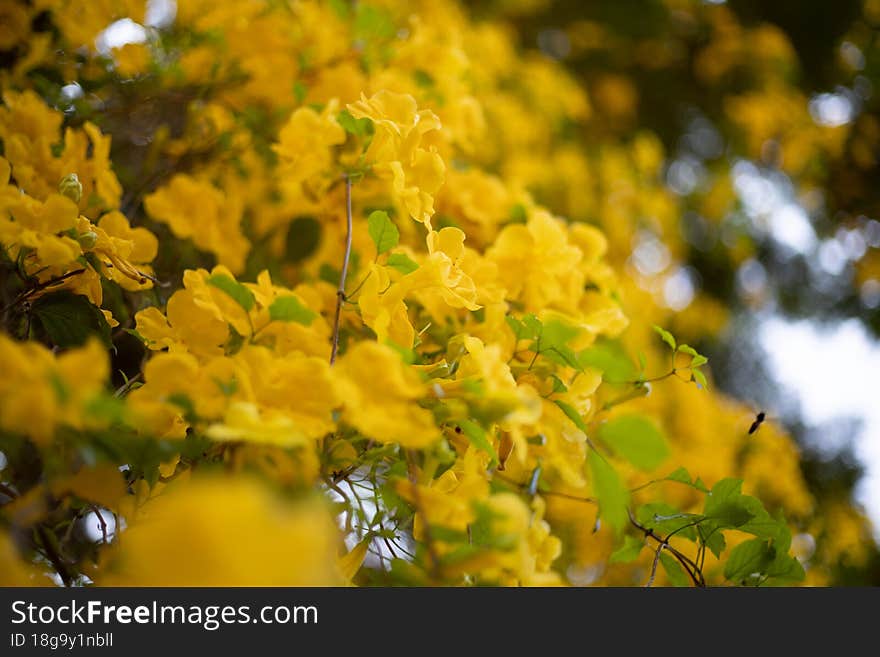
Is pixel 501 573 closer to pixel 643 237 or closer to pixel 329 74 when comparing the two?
pixel 329 74

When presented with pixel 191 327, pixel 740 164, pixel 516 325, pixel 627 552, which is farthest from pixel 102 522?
pixel 740 164

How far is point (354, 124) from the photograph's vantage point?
772 mm

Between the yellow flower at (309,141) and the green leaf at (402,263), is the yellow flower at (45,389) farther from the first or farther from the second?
the yellow flower at (309,141)

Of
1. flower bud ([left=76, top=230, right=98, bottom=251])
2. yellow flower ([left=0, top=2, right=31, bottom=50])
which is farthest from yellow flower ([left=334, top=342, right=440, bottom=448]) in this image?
yellow flower ([left=0, top=2, right=31, bottom=50])

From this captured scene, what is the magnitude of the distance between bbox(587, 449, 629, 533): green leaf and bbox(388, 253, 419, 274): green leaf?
27 cm

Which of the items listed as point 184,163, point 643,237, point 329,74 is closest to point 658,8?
point 643,237

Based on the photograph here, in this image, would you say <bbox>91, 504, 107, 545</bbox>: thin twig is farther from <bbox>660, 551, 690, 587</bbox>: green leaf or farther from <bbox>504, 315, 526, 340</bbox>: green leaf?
<bbox>660, 551, 690, 587</bbox>: green leaf

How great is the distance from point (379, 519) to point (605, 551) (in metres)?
1.24

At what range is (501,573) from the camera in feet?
2.14

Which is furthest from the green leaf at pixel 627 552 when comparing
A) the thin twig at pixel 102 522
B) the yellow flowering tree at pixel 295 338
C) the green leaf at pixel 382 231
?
the thin twig at pixel 102 522

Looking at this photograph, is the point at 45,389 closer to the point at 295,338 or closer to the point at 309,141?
the point at 295,338

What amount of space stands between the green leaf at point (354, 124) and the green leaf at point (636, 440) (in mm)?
423

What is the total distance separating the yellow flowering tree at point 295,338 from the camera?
1.61ft

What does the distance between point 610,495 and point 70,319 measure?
535 millimetres
